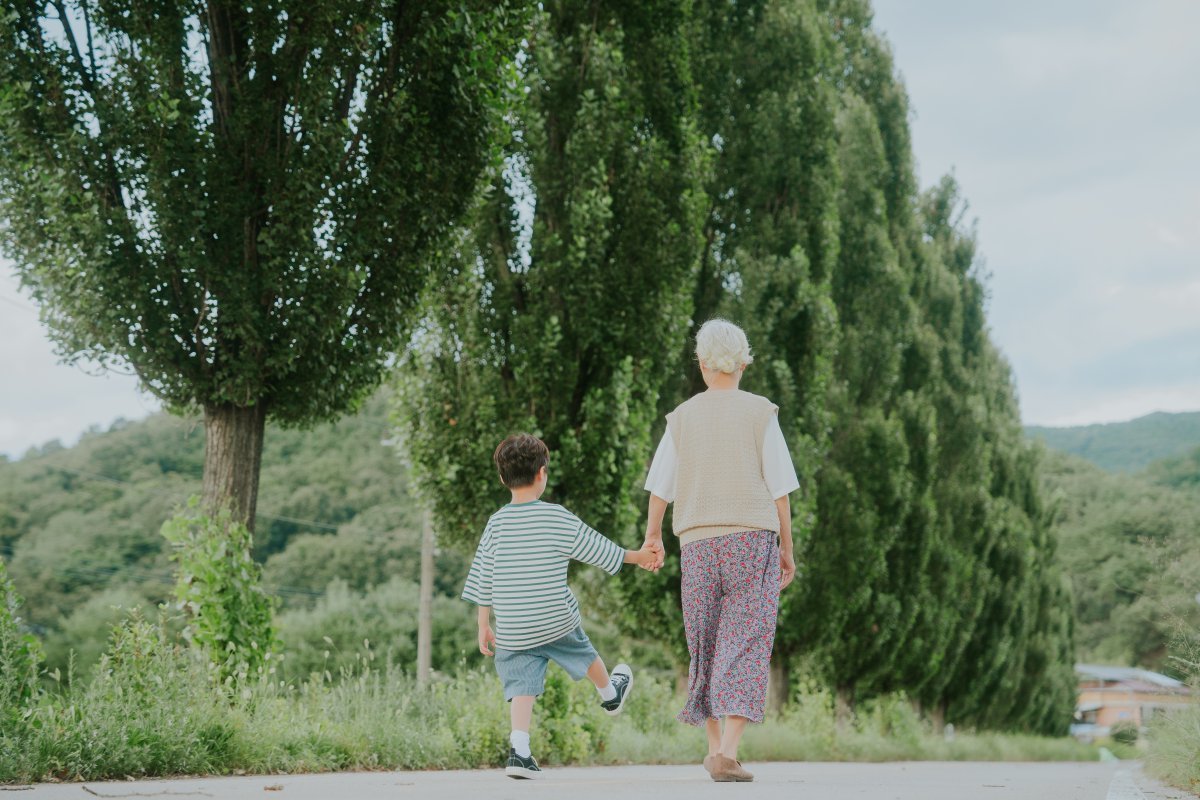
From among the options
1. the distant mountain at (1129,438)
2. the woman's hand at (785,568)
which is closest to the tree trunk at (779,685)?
the woman's hand at (785,568)

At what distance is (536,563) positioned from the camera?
18.9 ft

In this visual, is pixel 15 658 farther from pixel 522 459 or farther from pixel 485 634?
pixel 522 459

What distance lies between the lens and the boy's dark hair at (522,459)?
580cm

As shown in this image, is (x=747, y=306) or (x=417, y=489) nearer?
(x=417, y=489)

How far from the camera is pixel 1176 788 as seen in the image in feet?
25.9

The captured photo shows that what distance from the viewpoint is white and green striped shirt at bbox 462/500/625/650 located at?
577 centimetres

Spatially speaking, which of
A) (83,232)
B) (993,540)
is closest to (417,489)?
(83,232)

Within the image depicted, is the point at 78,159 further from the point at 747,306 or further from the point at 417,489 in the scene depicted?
the point at 747,306

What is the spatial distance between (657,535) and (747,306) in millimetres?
10171

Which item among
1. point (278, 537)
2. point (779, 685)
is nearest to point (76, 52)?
point (779, 685)

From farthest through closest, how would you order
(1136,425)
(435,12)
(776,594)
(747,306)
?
(1136,425) < (747,306) < (435,12) < (776,594)

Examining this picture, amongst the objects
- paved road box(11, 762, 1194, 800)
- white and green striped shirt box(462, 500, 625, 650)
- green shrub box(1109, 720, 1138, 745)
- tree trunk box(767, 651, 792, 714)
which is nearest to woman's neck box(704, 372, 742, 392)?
white and green striped shirt box(462, 500, 625, 650)

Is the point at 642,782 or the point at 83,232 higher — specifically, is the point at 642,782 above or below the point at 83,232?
below

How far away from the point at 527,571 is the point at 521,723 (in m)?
0.75
